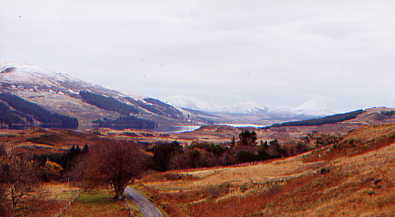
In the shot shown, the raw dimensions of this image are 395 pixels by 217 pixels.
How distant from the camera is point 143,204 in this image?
53625 millimetres

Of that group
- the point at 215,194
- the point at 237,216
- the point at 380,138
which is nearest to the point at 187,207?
the point at 215,194

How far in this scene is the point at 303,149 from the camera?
12175 cm

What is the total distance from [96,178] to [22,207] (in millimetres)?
11583

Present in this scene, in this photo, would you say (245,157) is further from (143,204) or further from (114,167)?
(143,204)

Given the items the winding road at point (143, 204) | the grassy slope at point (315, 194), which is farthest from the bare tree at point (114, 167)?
the grassy slope at point (315, 194)

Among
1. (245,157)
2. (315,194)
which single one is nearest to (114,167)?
(315,194)

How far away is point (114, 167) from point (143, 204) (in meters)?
8.44

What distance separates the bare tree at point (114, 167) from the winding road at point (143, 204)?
3.09 meters

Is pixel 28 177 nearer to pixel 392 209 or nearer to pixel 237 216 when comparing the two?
pixel 237 216

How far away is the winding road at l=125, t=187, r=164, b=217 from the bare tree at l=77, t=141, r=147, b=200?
309 cm

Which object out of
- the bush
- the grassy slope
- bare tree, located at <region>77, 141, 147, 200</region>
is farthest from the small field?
the bush

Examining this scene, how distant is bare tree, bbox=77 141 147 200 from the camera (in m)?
58.1

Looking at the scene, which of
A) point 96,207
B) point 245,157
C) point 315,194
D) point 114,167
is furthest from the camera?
point 245,157

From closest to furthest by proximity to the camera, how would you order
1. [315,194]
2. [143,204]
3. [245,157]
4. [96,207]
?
[315,194], [96,207], [143,204], [245,157]
